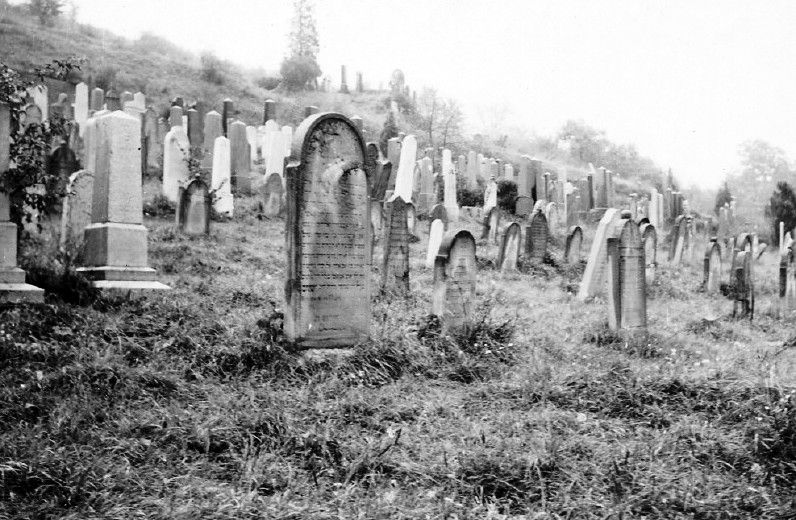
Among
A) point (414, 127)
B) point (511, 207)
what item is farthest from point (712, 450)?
point (414, 127)

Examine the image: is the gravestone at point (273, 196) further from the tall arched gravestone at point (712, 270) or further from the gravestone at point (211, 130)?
the tall arched gravestone at point (712, 270)

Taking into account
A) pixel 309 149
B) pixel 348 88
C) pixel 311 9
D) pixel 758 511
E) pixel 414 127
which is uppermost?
pixel 311 9

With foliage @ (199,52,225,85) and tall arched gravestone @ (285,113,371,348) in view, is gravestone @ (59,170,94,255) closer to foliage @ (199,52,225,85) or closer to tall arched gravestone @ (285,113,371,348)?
tall arched gravestone @ (285,113,371,348)

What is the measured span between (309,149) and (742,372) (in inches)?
168

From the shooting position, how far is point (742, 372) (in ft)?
18.1

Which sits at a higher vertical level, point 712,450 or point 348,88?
point 348,88

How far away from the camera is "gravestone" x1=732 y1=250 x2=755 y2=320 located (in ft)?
35.2

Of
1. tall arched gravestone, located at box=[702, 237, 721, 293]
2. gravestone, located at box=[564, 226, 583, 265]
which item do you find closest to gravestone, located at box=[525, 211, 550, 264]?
gravestone, located at box=[564, 226, 583, 265]

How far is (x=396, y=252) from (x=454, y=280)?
2.44 m

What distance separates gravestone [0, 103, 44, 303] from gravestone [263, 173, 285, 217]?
8.70 meters

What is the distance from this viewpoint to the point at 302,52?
4812cm

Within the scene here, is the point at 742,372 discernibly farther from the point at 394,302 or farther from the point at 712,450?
the point at 394,302

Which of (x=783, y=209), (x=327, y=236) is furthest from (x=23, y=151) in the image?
(x=783, y=209)

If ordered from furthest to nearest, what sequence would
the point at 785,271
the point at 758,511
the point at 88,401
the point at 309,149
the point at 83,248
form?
1. the point at 785,271
2. the point at 83,248
3. the point at 309,149
4. the point at 88,401
5. the point at 758,511
